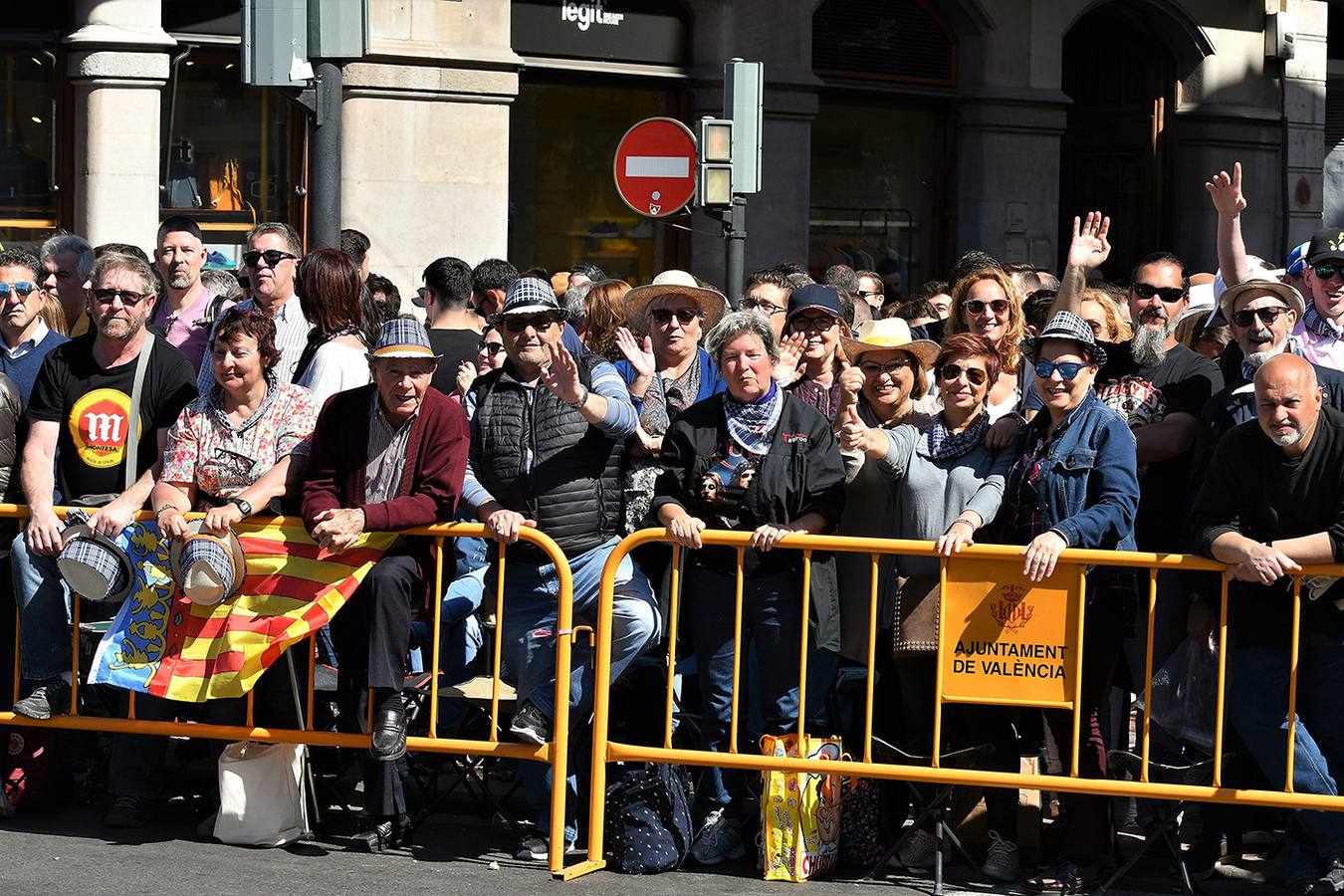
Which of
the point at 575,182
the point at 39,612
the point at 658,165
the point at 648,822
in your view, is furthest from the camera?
the point at 575,182

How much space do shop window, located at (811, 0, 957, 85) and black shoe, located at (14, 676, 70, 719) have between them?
12.7m

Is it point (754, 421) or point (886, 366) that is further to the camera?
point (886, 366)

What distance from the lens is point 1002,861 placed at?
7168 mm

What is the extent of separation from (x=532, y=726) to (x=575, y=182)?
36.1 ft

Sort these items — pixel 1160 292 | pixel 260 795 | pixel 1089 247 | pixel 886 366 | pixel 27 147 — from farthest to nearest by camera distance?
pixel 27 147 < pixel 1160 292 < pixel 1089 247 < pixel 886 366 < pixel 260 795

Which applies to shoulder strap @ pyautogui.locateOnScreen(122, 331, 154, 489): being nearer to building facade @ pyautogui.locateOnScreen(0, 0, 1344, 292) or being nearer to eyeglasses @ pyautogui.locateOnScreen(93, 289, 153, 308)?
eyeglasses @ pyautogui.locateOnScreen(93, 289, 153, 308)

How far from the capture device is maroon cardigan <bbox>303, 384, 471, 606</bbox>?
7.24 m

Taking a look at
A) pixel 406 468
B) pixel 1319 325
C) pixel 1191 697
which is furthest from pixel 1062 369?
pixel 406 468

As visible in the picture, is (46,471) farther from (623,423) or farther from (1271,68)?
(1271,68)

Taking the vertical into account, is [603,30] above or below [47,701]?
above

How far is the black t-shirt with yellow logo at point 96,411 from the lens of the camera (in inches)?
309

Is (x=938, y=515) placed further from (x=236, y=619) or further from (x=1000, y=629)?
(x=236, y=619)

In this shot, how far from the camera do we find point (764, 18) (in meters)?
18.0

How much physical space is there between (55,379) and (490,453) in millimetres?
1868
